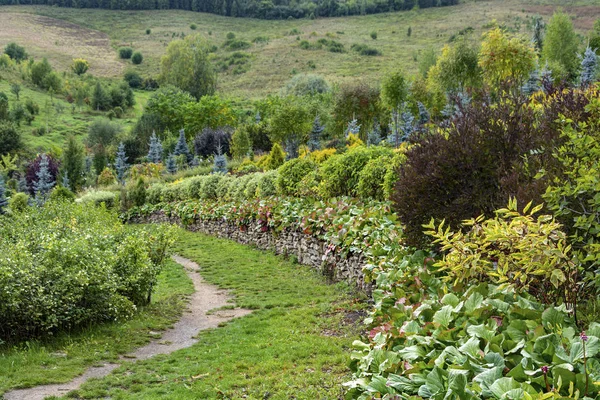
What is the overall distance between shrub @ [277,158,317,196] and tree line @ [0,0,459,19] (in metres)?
109

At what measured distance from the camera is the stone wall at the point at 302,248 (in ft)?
30.1

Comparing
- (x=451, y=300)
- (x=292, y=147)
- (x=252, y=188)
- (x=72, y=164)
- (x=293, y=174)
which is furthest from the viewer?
(x=72, y=164)

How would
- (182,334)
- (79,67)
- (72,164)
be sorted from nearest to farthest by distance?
(182,334), (72,164), (79,67)

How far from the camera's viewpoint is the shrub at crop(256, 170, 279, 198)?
56.0ft

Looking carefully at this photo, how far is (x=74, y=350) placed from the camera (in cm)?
683

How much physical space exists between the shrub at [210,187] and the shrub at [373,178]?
1068 cm

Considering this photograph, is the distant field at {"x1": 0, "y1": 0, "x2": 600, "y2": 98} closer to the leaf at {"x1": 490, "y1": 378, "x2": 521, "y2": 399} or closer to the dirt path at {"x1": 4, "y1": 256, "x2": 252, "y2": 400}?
the dirt path at {"x1": 4, "y1": 256, "x2": 252, "y2": 400}

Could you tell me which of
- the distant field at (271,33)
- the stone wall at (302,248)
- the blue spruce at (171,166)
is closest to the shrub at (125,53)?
the distant field at (271,33)

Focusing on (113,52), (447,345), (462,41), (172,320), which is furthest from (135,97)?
(447,345)

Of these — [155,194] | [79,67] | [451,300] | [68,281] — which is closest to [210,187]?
[155,194]

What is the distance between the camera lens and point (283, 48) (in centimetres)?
8925

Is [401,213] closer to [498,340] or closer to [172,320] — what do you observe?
[498,340]

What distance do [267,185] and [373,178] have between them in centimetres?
641

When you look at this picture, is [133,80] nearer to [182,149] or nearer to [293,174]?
[182,149]
